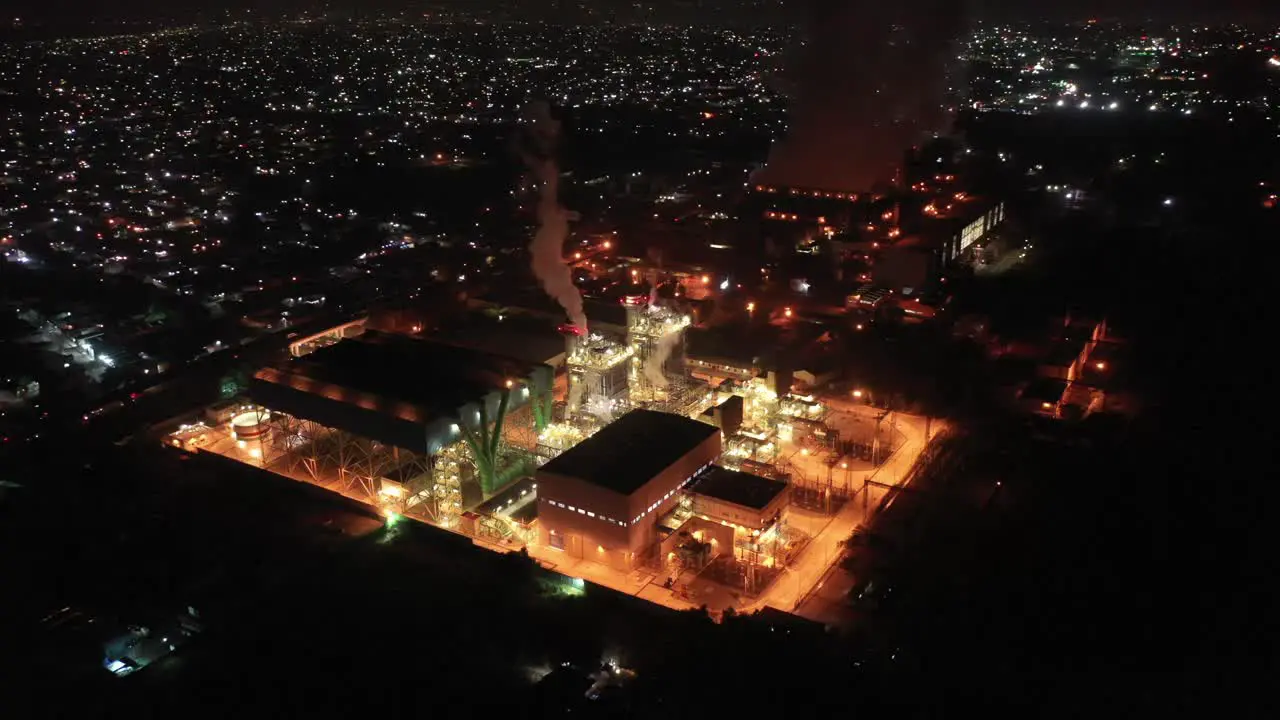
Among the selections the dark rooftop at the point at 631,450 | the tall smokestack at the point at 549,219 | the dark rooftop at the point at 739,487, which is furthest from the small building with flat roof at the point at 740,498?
the tall smokestack at the point at 549,219

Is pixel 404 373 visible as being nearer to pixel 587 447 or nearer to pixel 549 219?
pixel 587 447

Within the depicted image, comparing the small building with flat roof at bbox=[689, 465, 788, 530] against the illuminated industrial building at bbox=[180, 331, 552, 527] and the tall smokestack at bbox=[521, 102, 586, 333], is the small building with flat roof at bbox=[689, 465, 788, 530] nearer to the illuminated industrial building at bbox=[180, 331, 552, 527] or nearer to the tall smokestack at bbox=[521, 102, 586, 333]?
the illuminated industrial building at bbox=[180, 331, 552, 527]

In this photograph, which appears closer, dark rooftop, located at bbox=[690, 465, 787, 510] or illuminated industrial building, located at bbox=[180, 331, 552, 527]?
dark rooftop, located at bbox=[690, 465, 787, 510]

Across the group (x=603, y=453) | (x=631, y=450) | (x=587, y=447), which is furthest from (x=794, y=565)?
(x=587, y=447)

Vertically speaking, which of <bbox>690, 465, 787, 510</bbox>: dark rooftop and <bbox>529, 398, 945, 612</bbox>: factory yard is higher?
<bbox>690, 465, 787, 510</bbox>: dark rooftop

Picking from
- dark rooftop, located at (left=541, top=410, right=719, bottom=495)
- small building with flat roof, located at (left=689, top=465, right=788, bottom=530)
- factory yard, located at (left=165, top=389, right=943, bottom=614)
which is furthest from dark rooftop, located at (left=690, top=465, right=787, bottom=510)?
factory yard, located at (left=165, top=389, right=943, bottom=614)

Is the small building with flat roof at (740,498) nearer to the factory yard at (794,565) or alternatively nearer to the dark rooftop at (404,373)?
the factory yard at (794,565)

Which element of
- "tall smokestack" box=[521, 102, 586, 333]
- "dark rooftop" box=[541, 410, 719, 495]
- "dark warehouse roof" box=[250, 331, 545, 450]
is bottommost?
"tall smokestack" box=[521, 102, 586, 333]
